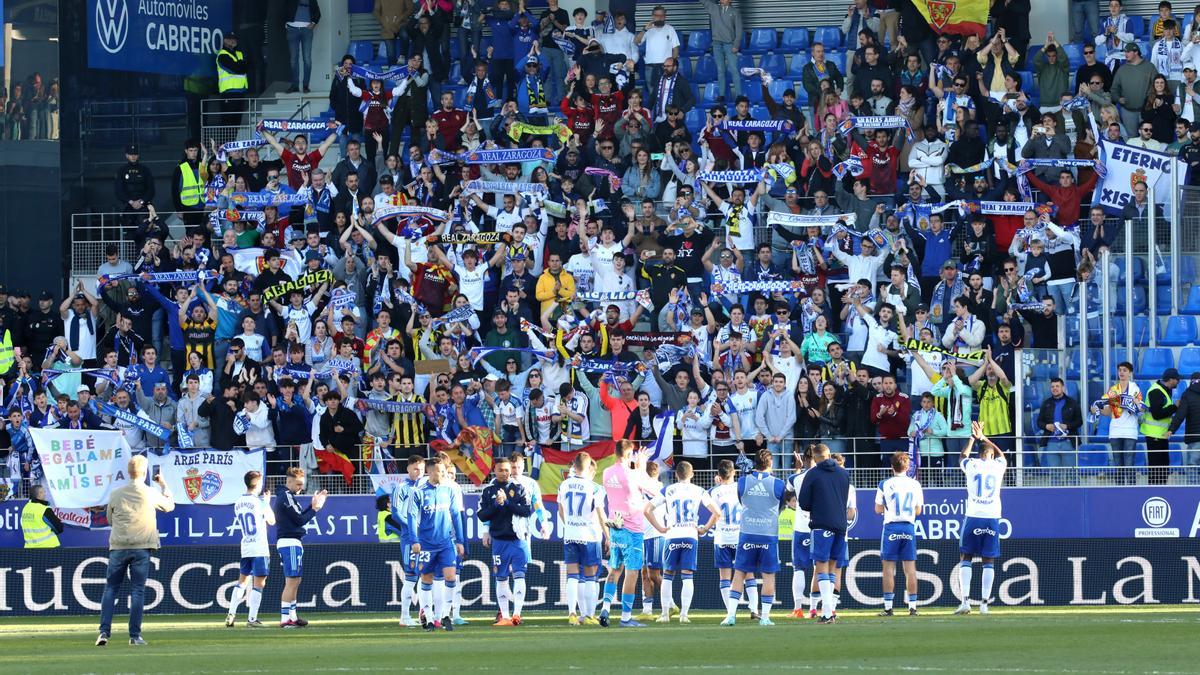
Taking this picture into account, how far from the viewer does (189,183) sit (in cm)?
3222

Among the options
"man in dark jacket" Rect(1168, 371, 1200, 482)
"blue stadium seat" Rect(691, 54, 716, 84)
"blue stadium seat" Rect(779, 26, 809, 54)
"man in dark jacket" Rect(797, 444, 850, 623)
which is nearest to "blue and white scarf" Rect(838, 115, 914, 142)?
"blue stadium seat" Rect(691, 54, 716, 84)

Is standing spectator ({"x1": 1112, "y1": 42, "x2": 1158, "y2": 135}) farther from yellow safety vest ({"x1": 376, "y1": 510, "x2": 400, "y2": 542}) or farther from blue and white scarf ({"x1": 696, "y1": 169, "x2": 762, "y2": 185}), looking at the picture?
yellow safety vest ({"x1": 376, "y1": 510, "x2": 400, "y2": 542})

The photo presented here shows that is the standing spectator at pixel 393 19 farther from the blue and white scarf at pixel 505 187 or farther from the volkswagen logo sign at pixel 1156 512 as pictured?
the volkswagen logo sign at pixel 1156 512

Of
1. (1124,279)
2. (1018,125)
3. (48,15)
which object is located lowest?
(1124,279)

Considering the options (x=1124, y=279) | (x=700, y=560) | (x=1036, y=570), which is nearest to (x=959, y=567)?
(x=1036, y=570)

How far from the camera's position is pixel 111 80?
34.0 metres

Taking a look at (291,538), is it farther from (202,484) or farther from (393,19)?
(393,19)

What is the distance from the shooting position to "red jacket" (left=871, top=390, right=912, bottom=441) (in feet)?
82.7

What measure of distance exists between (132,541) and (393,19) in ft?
55.9

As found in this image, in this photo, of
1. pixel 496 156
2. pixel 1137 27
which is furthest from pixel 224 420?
pixel 1137 27

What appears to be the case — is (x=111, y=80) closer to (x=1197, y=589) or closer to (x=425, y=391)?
(x=425, y=391)

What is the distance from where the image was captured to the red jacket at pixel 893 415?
25.2 m

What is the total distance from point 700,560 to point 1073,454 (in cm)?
478

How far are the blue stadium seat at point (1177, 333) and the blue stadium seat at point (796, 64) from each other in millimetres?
8900
